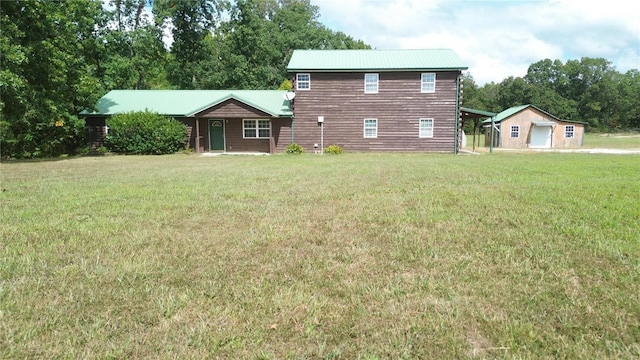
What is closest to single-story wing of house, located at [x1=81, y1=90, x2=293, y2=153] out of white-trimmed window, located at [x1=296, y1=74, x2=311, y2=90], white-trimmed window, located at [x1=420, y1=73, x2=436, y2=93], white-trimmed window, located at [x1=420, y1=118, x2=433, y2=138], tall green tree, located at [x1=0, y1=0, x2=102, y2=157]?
white-trimmed window, located at [x1=296, y1=74, x2=311, y2=90]

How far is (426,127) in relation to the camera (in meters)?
22.2

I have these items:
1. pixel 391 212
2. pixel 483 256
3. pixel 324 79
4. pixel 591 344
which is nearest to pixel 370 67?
pixel 324 79

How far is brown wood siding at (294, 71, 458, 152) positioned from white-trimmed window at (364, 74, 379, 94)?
0.19 metres

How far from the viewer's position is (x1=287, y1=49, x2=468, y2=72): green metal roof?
21469 millimetres

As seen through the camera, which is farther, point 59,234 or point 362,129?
point 362,129

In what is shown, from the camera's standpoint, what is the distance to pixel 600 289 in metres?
3.04

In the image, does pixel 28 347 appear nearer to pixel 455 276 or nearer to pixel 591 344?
pixel 455 276

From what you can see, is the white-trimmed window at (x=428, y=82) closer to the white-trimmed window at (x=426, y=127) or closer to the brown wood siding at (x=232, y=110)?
the white-trimmed window at (x=426, y=127)

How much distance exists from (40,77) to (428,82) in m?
19.5

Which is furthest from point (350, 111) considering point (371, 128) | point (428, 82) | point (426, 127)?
point (428, 82)

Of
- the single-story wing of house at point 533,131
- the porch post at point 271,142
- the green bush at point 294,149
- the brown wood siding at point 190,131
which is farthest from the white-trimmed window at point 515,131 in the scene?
the brown wood siding at point 190,131

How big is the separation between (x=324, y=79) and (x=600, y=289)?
20311mm

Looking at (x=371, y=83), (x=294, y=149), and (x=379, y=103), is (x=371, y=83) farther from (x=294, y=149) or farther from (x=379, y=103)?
(x=294, y=149)

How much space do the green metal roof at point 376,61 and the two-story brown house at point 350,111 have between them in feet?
0.18
